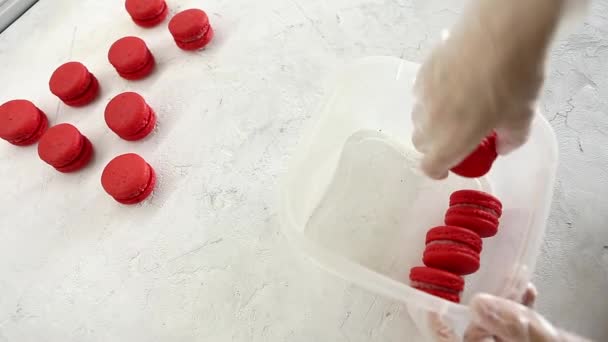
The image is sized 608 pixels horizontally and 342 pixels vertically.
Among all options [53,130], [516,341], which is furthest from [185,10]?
[516,341]

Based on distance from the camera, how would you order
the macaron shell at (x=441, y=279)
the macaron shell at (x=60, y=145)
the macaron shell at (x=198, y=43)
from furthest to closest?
the macaron shell at (x=198, y=43) → the macaron shell at (x=60, y=145) → the macaron shell at (x=441, y=279)

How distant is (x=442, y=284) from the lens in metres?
0.71

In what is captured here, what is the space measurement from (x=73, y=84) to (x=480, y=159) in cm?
74

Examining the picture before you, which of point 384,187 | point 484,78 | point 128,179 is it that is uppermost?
point 484,78

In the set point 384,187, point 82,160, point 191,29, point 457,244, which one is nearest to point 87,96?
point 82,160

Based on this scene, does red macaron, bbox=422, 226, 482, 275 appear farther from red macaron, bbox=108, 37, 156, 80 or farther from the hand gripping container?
red macaron, bbox=108, 37, 156, 80

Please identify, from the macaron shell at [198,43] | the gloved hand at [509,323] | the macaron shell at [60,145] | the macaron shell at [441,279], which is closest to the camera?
the gloved hand at [509,323]

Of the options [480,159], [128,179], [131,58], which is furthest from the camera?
[131,58]

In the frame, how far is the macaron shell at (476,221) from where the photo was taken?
2.44 feet

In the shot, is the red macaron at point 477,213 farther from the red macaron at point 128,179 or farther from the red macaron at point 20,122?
the red macaron at point 20,122

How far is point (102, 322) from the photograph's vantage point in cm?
83

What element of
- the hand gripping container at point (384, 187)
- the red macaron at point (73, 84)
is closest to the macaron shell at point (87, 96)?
the red macaron at point (73, 84)

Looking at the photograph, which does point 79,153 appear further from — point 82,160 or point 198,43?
point 198,43

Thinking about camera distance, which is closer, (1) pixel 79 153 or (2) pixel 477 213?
(2) pixel 477 213
